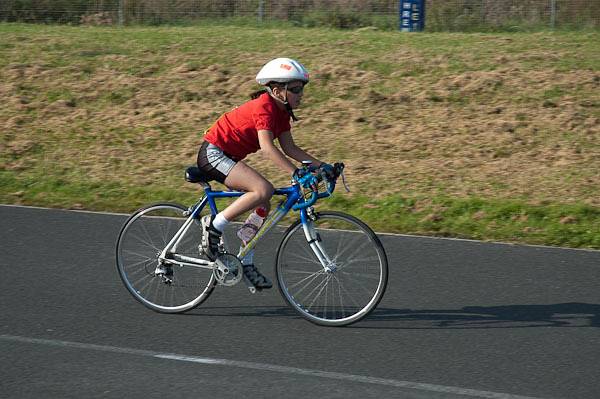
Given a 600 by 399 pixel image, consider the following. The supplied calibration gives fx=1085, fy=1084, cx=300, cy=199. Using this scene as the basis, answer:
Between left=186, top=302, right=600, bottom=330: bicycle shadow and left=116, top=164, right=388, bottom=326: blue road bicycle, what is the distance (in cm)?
20

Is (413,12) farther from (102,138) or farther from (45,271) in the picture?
→ (45,271)

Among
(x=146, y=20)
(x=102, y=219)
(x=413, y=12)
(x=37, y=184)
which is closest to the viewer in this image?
(x=102, y=219)

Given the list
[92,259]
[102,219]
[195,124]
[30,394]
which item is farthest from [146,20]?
[30,394]

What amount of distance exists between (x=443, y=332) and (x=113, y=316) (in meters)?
2.46

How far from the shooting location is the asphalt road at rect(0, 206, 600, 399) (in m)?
6.58

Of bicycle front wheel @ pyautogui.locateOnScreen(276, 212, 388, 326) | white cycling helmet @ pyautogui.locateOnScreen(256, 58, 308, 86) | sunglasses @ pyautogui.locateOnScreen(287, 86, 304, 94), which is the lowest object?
bicycle front wheel @ pyautogui.locateOnScreen(276, 212, 388, 326)

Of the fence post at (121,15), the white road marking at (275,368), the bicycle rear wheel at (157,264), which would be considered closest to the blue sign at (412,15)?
the fence post at (121,15)

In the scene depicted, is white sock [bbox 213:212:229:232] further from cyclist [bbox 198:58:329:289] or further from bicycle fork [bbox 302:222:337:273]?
bicycle fork [bbox 302:222:337:273]

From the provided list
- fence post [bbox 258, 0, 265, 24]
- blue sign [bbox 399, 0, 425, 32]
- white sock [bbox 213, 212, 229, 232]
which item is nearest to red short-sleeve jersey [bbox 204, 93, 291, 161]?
white sock [bbox 213, 212, 229, 232]

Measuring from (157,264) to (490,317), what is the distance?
2.60 meters

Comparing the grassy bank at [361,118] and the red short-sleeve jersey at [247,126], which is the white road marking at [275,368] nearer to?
the red short-sleeve jersey at [247,126]

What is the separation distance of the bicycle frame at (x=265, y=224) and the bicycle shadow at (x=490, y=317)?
64cm

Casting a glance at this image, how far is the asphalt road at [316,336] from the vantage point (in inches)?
259

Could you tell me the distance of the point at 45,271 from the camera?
946cm
